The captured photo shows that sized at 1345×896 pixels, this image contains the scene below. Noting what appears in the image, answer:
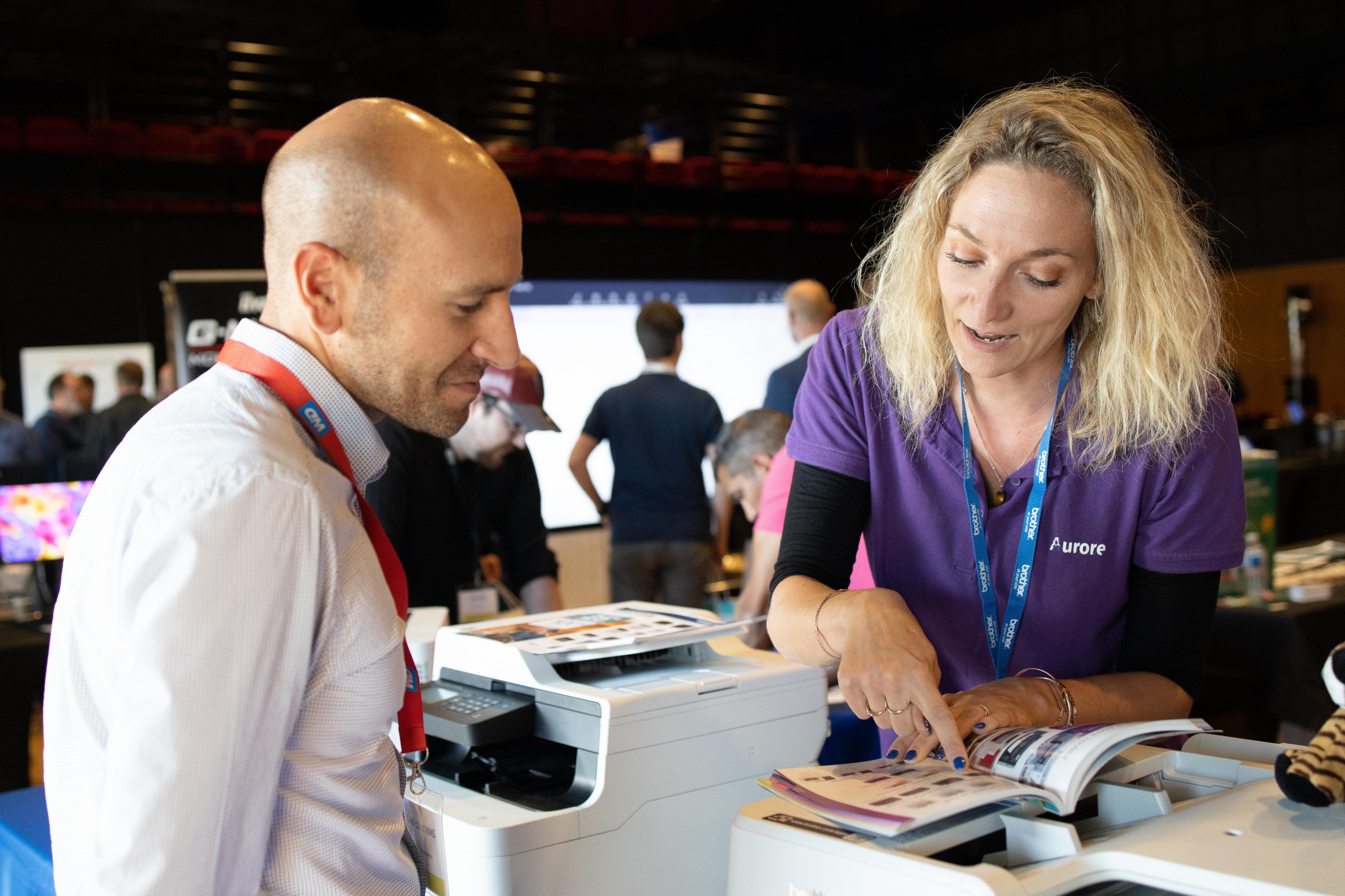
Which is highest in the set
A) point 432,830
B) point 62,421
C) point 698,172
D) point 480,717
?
point 698,172

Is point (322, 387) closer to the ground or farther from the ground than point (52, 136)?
closer to the ground

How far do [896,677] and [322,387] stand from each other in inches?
25.3

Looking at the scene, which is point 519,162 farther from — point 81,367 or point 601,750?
point 601,750

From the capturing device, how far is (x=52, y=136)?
7.51m

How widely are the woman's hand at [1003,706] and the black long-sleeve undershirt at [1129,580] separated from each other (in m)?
0.15

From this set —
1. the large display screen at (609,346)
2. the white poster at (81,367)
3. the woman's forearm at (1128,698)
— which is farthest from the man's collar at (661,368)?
the white poster at (81,367)

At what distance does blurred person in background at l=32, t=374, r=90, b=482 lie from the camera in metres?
6.62

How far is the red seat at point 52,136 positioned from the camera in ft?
24.5

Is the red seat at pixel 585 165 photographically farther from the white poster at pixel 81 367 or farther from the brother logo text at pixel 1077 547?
the brother logo text at pixel 1077 547

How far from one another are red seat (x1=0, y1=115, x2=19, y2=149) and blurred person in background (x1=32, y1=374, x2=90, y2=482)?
6.13 ft

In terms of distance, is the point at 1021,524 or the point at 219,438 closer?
the point at 219,438

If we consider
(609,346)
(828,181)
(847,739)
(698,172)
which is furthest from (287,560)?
(828,181)

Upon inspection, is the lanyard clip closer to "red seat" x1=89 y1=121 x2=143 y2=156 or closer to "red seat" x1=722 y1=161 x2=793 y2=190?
"red seat" x1=89 y1=121 x2=143 y2=156

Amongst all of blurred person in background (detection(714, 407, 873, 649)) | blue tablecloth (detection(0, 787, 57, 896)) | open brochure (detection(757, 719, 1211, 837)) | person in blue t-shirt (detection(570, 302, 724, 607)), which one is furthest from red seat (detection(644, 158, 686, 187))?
open brochure (detection(757, 719, 1211, 837))
